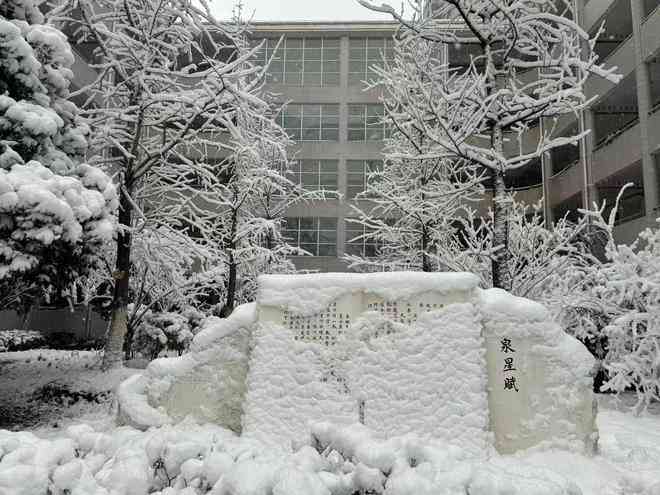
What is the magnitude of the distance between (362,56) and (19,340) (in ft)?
71.5

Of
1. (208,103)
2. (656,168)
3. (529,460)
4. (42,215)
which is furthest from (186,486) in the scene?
(656,168)

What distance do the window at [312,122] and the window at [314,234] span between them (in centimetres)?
459

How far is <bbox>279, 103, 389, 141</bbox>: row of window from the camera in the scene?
93.0ft

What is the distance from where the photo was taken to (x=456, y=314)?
525 cm

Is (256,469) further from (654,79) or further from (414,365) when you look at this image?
(654,79)

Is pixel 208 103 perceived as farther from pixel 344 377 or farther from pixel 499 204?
pixel 344 377

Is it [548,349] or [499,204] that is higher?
[499,204]

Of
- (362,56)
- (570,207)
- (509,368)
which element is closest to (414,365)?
(509,368)

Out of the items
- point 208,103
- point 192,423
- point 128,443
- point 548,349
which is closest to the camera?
point 128,443

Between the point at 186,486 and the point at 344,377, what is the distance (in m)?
3.20

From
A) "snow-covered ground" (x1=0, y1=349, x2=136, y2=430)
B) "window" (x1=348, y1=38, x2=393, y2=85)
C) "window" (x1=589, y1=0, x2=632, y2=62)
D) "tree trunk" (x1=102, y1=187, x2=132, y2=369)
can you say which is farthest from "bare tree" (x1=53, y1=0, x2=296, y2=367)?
"window" (x1=348, y1=38, x2=393, y2=85)

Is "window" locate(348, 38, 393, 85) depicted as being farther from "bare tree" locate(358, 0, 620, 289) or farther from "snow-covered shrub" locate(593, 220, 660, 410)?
"snow-covered shrub" locate(593, 220, 660, 410)

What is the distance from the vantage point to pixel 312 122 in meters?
28.6

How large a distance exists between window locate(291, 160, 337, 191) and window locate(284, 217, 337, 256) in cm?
181
